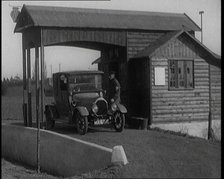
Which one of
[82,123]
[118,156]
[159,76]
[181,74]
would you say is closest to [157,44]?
[159,76]

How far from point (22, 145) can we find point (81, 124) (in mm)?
1981

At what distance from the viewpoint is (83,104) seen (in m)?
14.5

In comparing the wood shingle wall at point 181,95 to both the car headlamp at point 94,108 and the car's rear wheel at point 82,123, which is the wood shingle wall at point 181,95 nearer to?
the car headlamp at point 94,108

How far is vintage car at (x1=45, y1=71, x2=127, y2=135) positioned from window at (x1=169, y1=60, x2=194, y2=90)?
2.85m

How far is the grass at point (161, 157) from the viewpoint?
8820 millimetres

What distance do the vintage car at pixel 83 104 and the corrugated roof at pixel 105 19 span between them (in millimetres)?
1954

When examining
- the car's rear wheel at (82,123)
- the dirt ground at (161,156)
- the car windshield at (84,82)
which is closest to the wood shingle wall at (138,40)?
the car windshield at (84,82)

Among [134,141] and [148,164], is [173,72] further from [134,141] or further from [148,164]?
[148,164]

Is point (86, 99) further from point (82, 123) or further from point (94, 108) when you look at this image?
point (82, 123)

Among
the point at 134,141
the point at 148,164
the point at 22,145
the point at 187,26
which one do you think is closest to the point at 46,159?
the point at 22,145

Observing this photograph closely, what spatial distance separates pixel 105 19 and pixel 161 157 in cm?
799

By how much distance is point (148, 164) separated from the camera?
30.7 ft

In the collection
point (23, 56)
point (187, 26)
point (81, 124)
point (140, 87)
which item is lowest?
point (81, 124)

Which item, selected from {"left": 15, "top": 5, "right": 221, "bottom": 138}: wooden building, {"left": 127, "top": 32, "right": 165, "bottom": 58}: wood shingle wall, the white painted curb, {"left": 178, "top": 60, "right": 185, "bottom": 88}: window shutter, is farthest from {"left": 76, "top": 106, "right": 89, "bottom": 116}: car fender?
the white painted curb
